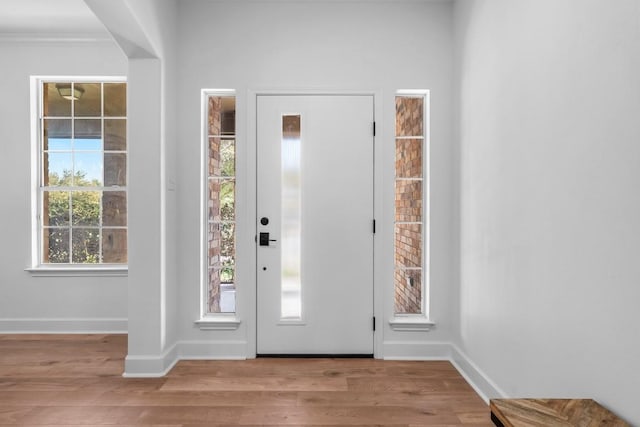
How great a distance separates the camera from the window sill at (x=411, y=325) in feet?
10.4

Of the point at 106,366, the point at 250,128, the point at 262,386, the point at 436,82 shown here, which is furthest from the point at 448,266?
the point at 106,366

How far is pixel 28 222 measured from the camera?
3.80 metres

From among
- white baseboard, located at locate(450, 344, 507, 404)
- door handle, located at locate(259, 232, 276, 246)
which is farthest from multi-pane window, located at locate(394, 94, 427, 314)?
door handle, located at locate(259, 232, 276, 246)

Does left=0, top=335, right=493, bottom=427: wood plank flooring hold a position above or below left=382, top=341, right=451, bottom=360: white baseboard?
below

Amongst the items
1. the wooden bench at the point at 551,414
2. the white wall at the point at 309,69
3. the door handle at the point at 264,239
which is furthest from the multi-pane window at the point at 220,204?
the wooden bench at the point at 551,414

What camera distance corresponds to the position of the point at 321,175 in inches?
126

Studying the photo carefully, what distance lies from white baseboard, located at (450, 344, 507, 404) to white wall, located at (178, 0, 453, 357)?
0.67 feet

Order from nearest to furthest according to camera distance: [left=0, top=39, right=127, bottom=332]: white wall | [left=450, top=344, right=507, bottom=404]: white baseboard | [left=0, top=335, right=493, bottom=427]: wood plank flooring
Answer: [left=0, top=335, right=493, bottom=427]: wood plank flooring
[left=450, top=344, right=507, bottom=404]: white baseboard
[left=0, top=39, right=127, bottom=332]: white wall

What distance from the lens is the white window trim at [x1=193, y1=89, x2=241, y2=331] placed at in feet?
10.4

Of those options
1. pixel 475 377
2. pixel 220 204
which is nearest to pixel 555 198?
pixel 475 377

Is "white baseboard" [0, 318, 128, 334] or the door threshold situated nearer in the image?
the door threshold

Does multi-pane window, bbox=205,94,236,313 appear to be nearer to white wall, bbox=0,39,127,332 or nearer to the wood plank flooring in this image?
the wood plank flooring

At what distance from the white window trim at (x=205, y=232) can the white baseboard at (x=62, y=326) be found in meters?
1.16

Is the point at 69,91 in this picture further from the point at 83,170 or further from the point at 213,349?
the point at 213,349
